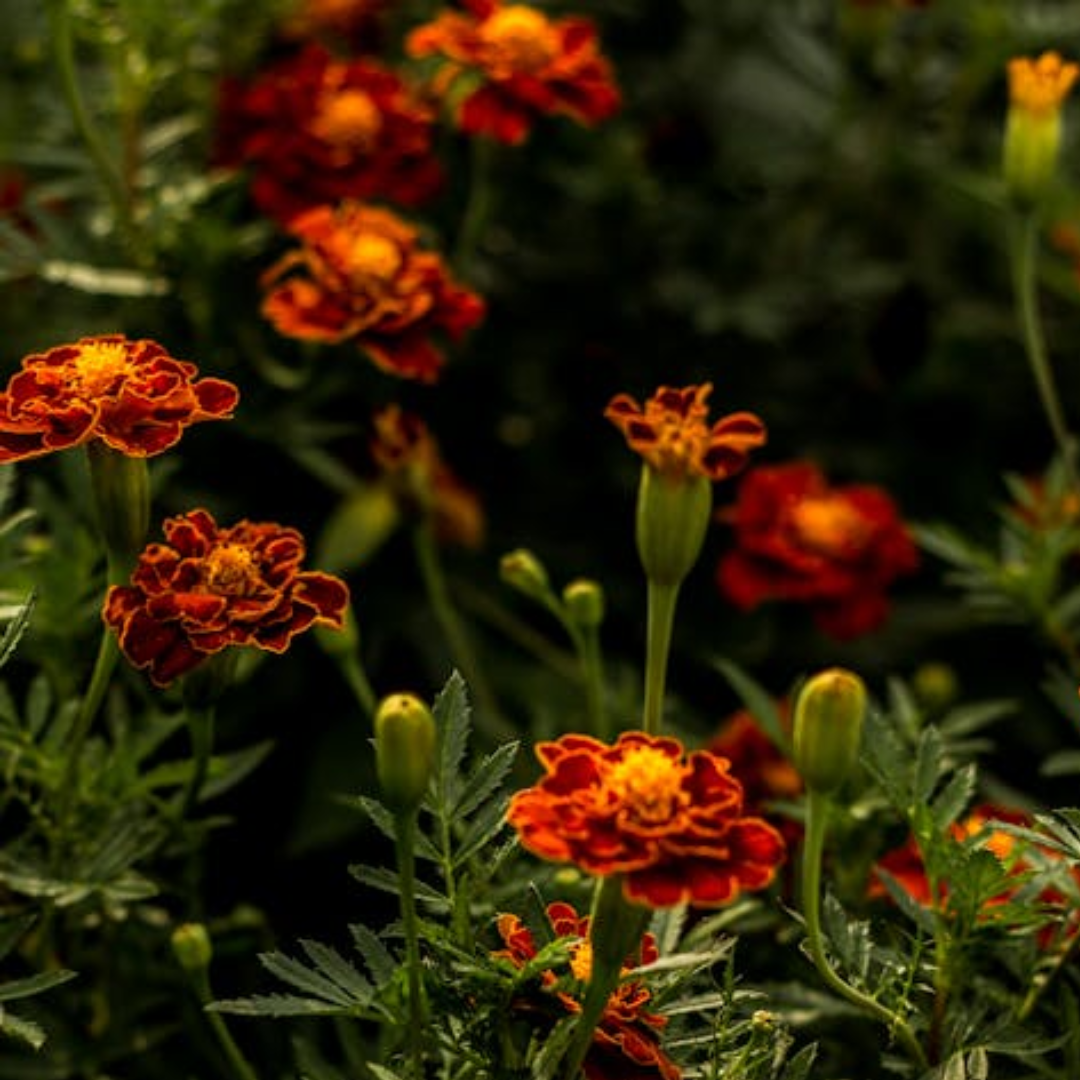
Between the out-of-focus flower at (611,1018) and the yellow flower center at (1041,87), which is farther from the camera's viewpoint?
the yellow flower center at (1041,87)

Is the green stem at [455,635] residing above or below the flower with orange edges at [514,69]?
below

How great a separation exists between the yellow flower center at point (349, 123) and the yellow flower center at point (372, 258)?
0.51ft

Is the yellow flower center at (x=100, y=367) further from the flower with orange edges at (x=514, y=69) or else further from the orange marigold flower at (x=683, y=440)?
the flower with orange edges at (x=514, y=69)

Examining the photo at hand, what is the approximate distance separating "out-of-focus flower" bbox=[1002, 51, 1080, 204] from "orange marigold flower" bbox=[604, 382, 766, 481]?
1.29ft

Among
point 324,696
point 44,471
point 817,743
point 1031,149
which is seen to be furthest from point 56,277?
point 817,743

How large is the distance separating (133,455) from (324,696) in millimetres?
561

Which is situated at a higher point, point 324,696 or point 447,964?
point 447,964

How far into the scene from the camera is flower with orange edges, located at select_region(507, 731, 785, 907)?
62 centimetres

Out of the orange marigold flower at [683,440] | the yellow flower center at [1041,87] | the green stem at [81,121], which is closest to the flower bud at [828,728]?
the orange marigold flower at [683,440]

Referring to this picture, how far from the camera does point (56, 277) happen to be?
3.83 feet

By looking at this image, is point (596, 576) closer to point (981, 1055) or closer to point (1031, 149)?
point (1031, 149)

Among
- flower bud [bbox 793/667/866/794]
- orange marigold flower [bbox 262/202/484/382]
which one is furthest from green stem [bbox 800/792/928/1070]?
orange marigold flower [bbox 262/202/484/382]

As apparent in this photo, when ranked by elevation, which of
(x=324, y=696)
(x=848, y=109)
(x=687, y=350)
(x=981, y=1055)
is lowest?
(x=324, y=696)

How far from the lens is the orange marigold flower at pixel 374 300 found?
1020 millimetres
